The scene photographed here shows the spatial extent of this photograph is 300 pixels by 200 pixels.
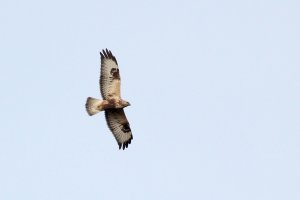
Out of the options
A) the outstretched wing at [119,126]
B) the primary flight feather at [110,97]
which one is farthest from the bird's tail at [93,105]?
the outstretched wing at [119,126]

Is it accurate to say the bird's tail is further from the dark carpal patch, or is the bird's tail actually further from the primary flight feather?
the dark carpal patch

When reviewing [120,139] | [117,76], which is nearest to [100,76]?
[117,76]

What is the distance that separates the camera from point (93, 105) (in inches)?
931

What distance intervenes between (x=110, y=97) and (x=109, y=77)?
597 mm

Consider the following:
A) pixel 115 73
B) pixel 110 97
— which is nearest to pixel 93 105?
pixel 110 97

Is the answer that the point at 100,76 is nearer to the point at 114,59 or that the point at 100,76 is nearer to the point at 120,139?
the point at 114,59

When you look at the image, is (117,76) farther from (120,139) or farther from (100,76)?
(120,139)

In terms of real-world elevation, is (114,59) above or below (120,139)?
above

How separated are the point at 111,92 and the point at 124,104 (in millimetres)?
510

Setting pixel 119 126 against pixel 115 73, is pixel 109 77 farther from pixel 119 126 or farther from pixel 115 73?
pixel 119 126

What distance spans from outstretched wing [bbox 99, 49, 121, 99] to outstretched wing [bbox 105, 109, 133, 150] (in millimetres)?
617

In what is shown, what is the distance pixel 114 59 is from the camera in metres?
24.1

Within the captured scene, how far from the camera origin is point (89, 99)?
77.6 ft

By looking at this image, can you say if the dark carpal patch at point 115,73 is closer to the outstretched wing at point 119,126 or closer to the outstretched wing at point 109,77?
the outstretched wing at point 109,77
